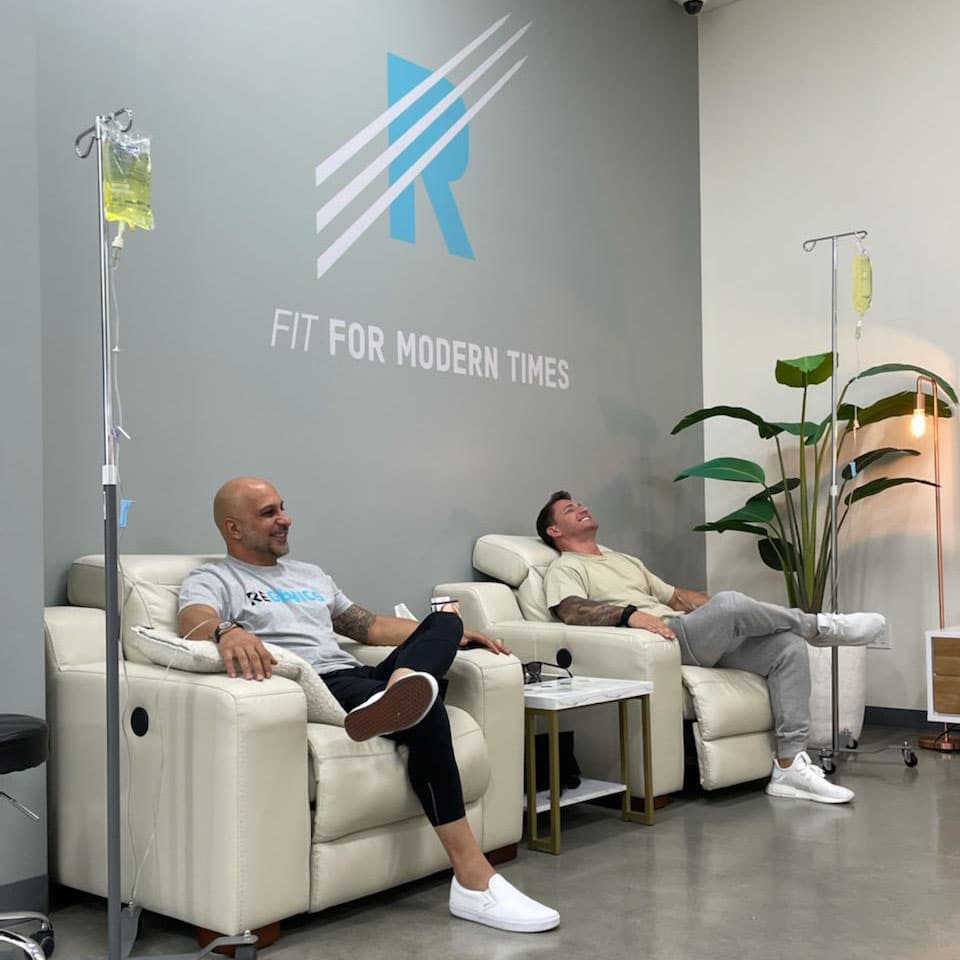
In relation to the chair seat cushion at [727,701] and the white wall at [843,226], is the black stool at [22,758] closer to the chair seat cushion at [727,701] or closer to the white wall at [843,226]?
the chair seat cushion at [727,701]

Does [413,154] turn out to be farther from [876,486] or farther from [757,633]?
[876,486]

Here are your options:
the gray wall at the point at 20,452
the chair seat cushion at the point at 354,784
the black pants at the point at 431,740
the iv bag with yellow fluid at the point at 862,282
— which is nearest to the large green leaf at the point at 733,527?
the iv bag with yellow fluid at the point at 862,282

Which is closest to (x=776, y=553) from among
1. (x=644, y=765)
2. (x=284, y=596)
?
(x=644, y=765)

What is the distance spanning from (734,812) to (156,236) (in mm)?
2514

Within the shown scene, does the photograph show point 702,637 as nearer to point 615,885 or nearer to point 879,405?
point 615,885

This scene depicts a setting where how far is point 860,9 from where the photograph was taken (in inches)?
216

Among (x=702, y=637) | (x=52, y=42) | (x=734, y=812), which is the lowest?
(x=734, y=812)

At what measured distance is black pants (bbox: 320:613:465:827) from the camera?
2.72 meters

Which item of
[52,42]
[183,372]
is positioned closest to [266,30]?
[52,42]

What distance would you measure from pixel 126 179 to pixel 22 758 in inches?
44.8

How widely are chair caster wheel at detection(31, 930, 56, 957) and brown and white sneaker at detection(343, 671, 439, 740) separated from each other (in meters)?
0.75

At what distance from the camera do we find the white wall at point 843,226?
5203mm

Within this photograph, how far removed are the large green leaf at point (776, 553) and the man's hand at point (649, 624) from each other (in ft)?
4.50

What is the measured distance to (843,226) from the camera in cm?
548
